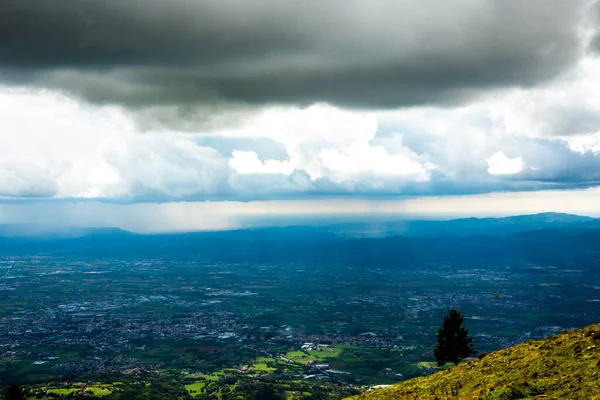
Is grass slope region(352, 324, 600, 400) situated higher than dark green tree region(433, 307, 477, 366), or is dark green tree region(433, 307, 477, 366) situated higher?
grass slope region(352, 324, 600, 400)

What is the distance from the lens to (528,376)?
3152cm

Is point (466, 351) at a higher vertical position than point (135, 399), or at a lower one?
higher

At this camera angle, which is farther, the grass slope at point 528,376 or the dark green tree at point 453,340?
the dark green tree at point 453,340

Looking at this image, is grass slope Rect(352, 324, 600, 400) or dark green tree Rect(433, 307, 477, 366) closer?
grass slope Rect(352, 324, 600, 400)

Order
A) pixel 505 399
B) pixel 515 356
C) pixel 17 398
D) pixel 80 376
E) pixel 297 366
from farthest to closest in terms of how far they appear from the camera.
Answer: pixel 297 366, pixel 80 376, pixel 17 398, pixel 515 356, pixel 505 399

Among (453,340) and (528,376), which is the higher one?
(528,376)

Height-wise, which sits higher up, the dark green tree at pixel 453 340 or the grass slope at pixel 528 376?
the grass slope at pixel 528 376

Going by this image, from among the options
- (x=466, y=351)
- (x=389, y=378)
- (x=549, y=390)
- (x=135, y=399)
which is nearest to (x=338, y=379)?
(x=389, y=378)

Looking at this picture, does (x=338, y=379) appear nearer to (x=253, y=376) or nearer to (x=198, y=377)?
(x=253, y=376)

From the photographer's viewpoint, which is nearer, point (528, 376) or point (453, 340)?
point (528, 376)

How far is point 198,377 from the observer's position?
580 feet

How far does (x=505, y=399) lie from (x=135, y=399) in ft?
425

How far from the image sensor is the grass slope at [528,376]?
91.0 ft

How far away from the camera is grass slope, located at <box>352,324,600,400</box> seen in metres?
27.7
